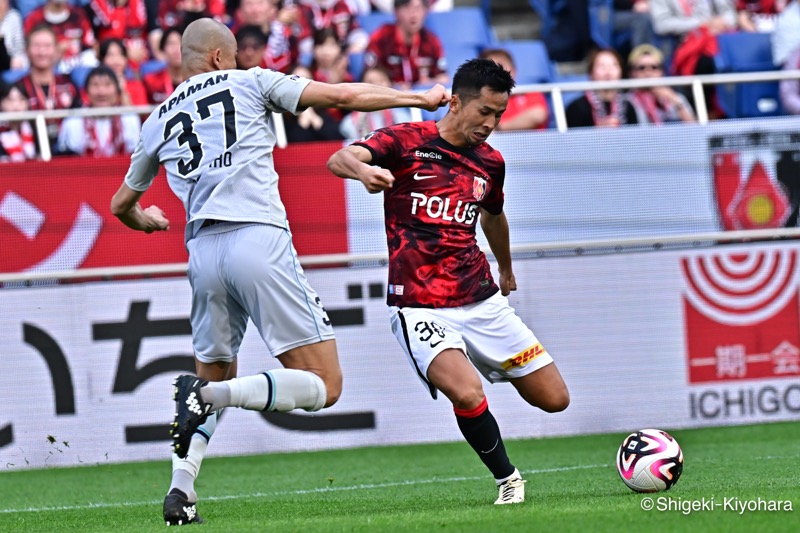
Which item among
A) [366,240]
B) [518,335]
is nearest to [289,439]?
[366,240]

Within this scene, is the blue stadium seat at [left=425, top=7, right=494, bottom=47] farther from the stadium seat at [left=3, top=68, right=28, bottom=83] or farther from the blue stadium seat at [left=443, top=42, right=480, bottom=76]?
the stadium seat at [left=3, top=68, right=28, bottom=83]

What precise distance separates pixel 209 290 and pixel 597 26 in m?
9.26

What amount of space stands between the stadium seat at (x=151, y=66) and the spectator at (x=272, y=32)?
0.87m

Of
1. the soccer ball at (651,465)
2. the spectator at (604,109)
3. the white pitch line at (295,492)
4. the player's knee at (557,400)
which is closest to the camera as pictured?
the soccer ball at (651,465)

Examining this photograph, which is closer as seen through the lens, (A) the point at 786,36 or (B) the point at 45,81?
(B) the point at 45,81

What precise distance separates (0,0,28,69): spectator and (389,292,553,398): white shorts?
7816 mm

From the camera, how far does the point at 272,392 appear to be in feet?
18.9

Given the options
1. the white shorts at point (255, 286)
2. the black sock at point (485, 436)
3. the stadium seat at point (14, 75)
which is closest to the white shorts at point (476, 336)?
the black sock at point (485, 436)

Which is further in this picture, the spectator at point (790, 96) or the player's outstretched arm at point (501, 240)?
the spectator at point (790, 96)

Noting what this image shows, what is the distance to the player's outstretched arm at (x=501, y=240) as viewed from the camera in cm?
725

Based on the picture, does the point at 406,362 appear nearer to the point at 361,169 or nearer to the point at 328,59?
the point at 328,59

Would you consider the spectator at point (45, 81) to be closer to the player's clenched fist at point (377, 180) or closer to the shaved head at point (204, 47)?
the shaved head at point (204, 47)

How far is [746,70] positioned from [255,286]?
8845 millimetres

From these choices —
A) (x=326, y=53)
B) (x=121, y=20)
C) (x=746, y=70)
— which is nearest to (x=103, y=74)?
(x=121, y=20)
